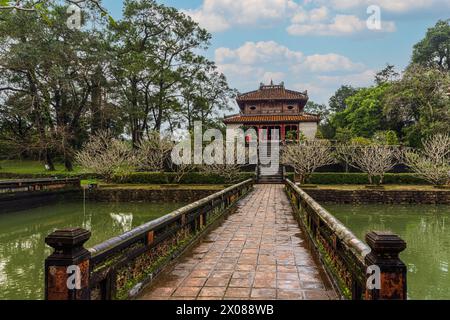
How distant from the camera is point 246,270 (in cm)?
512

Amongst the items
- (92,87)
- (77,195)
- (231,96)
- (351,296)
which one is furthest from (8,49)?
(351,296)

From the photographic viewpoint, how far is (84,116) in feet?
105

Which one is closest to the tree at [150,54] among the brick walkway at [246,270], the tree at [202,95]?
the tree at [202,95]

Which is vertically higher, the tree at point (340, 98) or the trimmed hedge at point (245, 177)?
the tree at point (340, 98)

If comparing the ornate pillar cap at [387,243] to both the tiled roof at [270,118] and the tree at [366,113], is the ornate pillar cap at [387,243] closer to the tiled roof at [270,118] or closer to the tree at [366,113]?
the tiled roof at [270,118]

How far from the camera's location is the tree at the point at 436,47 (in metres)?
43.2

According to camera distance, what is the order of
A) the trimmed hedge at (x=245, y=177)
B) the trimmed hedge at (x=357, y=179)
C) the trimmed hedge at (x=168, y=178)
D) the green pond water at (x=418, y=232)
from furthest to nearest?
the trimmed hedge at (x=168, y=178) < the trimmed hedge at (x=245, y=177) < the trimmed hedge at (x=357, y=179) < the green pond water at (x=418, y=232)

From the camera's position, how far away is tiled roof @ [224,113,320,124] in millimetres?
37000

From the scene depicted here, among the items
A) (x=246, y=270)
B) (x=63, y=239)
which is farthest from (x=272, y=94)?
(x=63, y=239)

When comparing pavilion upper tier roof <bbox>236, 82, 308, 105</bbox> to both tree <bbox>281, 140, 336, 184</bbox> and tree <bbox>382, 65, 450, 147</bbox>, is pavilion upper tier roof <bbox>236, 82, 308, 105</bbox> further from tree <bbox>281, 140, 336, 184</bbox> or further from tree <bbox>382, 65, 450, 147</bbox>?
tree <bbox>281, 140, 336, 184</bbox>

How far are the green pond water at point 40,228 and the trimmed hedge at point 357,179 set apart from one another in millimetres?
10388

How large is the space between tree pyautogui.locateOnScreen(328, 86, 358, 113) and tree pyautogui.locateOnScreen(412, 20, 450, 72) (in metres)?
13.6

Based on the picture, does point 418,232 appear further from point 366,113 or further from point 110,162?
point 366,113

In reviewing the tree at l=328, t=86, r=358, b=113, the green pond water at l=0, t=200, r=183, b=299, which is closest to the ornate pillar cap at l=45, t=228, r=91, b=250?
the green pond water at l=0, t=200, r=183, b=299
